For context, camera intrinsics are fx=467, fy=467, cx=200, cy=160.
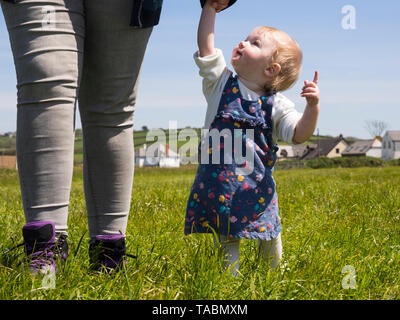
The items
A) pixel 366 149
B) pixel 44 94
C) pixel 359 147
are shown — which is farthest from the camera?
pixel 359 147

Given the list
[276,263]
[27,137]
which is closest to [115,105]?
[27,137]

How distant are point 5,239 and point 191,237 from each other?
1194mm

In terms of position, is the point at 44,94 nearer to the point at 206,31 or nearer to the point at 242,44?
the point at 206,31

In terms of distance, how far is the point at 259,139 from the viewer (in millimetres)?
2490

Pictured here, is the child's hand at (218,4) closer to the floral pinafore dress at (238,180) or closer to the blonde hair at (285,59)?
the blonde hair at (285,59)

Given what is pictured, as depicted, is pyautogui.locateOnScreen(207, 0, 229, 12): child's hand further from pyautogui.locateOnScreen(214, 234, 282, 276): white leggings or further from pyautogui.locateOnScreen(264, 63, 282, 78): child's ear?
pyautogui.locateOnScreen(214, 234, 282, 276): white leggings

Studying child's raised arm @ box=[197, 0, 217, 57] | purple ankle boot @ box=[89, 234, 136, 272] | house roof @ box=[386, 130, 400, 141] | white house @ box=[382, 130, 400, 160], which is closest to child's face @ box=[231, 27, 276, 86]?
child's raised arm @ box=[197, 0, 217, 57]

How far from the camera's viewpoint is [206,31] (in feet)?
7.97

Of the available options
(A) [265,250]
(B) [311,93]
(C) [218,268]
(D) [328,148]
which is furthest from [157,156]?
(C) [218,268]

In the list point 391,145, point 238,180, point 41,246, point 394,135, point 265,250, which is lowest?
point 391,145

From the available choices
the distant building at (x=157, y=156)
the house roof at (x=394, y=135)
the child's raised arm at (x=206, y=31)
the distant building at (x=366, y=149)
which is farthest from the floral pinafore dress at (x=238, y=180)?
the distant building at (x=366, y=149)

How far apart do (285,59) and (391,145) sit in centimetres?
8741

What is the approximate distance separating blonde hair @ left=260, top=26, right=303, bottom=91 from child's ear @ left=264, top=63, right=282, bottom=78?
0.08 feet

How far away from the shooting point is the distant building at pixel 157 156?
71550mm
